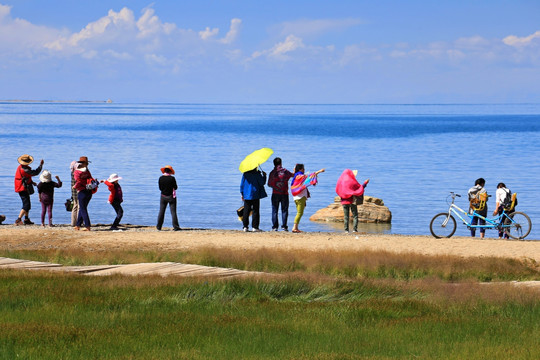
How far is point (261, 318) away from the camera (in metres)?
9.95

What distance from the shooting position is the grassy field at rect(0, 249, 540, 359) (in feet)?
27.2

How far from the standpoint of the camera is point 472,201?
70.8 feet

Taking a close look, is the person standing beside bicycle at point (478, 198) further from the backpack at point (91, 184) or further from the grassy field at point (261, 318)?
the backpack at point (91, 184)

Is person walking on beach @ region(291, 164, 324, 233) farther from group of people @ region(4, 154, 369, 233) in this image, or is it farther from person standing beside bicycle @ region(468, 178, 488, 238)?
person standing beside bicycle @ region(468, 178, 488, 238)

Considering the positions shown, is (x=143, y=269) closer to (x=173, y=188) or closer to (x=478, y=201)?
(x=173, y=188)

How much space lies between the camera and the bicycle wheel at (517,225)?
69.6ft

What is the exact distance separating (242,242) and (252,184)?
1855 millimetres

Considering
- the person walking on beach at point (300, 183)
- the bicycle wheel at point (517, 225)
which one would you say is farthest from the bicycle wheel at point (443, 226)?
the person walking on beach at point (300, 183)

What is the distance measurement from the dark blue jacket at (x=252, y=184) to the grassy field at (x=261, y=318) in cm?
741

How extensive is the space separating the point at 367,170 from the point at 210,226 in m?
32.9

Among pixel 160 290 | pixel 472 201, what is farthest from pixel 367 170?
pixel 160 290

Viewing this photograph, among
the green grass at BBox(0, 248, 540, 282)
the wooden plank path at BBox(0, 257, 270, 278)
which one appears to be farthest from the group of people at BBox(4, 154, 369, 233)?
the wooden plank path at BBox(0, 257, 270, 278)

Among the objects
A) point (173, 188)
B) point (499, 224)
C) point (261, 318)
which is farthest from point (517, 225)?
point (261, 318)

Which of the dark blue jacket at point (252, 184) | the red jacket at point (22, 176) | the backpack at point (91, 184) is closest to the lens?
the backpack at point (91, 184)
